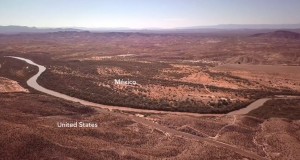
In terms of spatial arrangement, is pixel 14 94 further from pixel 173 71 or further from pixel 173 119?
pixel 173 71

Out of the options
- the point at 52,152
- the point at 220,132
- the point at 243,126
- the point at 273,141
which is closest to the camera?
the point at 52,152

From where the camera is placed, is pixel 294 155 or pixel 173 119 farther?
pixel 173 119

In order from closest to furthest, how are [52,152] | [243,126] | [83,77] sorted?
[52,152] → [243,126] → [83,77]

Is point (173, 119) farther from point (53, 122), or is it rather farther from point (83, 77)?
point (83, 77)

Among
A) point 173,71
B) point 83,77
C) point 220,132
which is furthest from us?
point 173,71

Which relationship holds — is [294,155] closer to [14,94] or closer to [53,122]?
[53,122]

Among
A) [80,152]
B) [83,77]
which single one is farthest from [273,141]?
[83,77]

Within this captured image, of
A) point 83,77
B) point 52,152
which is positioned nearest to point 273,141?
point 52,152

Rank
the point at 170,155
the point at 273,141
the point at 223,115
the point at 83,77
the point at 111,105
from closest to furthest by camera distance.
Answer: the point at 170,155
the point at 273,141
the point at 223,115
the point at 111,105
the point at 83,77

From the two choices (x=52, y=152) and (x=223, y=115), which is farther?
(x=223, y=115)
